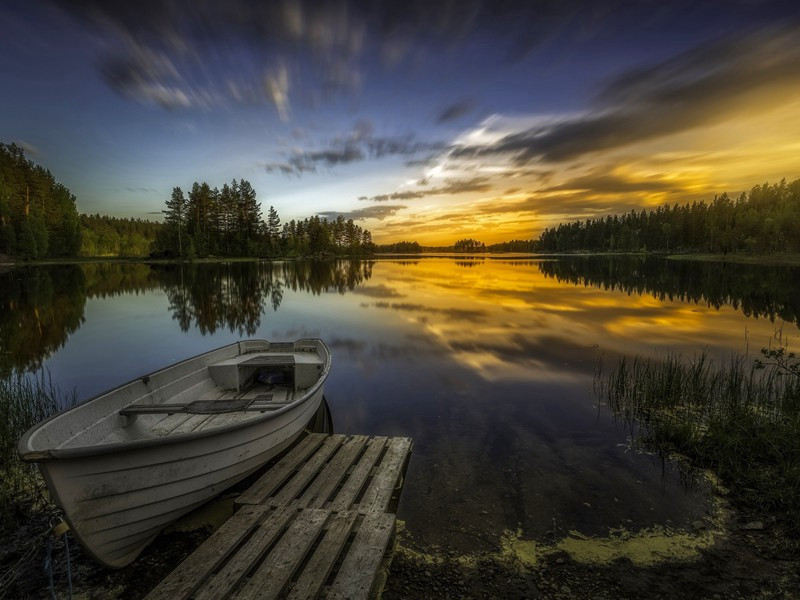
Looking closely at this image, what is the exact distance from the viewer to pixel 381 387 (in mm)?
12578

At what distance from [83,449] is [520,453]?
24.4ft

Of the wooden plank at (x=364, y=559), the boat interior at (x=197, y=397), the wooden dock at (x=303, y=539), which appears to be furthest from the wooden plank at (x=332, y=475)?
the boat interior at (x=197, y=397)

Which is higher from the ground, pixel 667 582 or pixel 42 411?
pixel 42 411

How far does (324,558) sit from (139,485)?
2.51 m

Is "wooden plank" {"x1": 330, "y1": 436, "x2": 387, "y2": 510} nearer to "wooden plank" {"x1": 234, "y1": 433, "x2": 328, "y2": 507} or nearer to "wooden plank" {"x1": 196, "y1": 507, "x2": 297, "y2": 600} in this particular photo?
"wooden plank" {"x1": 196, "y1": 507, "x2": 297, "y2": 600}

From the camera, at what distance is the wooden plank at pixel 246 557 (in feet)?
13.1

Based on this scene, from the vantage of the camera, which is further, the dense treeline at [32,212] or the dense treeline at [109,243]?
the dense treeline at [109,243]

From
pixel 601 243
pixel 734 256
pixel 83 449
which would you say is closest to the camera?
pixel 83 449

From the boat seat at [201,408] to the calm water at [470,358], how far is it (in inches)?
114

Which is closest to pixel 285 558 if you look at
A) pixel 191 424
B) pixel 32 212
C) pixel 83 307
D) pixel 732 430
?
pixel 191 424

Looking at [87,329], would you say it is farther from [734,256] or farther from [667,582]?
[734,256]

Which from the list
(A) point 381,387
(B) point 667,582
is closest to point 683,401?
(B) point 667,582

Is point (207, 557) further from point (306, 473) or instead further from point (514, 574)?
point (514, 574)

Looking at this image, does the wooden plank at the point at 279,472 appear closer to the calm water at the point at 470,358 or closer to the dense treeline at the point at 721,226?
the calm water at the point at 470,358
